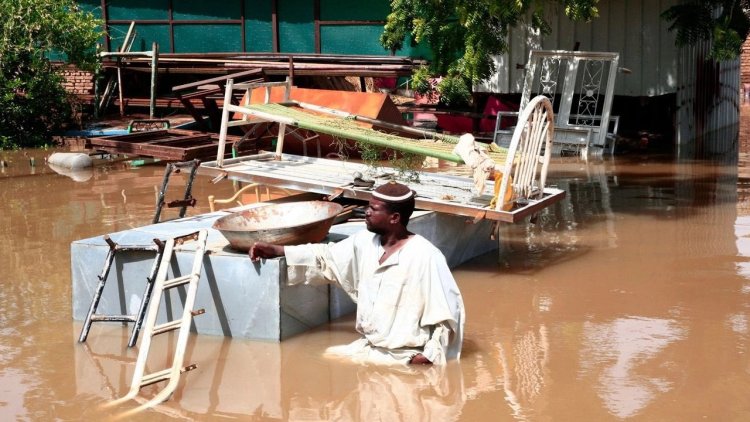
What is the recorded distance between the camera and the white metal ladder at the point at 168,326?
Answer: 509 centimetres

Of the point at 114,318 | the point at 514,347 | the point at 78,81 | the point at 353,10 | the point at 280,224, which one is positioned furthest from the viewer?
the point at 78,81

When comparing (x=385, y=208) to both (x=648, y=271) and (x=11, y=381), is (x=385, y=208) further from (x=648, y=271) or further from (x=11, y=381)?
(x=648, y=271)

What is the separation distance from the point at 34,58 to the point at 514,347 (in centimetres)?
1189

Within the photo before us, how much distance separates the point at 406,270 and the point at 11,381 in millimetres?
2214

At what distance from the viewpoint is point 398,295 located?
5.37 m

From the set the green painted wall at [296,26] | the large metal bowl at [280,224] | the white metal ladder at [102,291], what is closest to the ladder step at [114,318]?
the white metal ladder at [102,291]

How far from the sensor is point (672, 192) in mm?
11438

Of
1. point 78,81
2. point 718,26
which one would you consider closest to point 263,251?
point 718,26

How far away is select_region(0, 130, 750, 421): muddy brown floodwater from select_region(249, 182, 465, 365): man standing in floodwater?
133 mm

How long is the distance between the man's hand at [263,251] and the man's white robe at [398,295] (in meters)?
0.12

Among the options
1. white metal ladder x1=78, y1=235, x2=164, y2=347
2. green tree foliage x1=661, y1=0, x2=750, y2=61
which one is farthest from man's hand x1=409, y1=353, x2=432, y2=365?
green tree foliage x1=661, y1=0, x2=750, y2=61

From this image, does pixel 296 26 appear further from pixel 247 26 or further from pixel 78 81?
pixel 78 81

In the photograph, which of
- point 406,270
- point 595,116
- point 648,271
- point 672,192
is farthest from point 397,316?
point 595,116

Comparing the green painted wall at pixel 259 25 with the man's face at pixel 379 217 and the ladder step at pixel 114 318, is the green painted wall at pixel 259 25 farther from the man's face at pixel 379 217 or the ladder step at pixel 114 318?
the man's face at pixel 379 217
